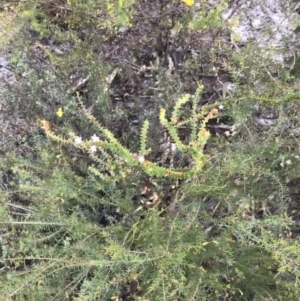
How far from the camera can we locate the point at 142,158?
1646mm

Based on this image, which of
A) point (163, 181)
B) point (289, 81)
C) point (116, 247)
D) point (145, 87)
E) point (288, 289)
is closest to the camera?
point (116, 247)

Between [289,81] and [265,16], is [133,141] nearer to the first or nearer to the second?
[289,81]

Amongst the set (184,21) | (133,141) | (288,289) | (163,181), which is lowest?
(288,289)

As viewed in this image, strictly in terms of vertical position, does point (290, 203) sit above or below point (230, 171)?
below

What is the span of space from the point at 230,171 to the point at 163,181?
596 millimetres

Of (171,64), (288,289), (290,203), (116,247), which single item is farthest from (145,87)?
(288,289)

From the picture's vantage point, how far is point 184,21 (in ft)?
7.64

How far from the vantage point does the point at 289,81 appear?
221cm

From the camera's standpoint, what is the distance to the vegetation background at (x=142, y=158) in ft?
5.91

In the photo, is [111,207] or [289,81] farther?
[111,207]

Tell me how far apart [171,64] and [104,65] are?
0.36 m

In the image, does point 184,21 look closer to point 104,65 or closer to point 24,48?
point 104,65

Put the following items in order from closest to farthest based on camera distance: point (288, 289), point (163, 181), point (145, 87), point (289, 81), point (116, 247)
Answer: point (116, 247), point (288, 289), point (289, 81), point (163, 181), point (145, 87)

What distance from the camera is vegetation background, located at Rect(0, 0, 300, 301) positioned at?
5.91ft
